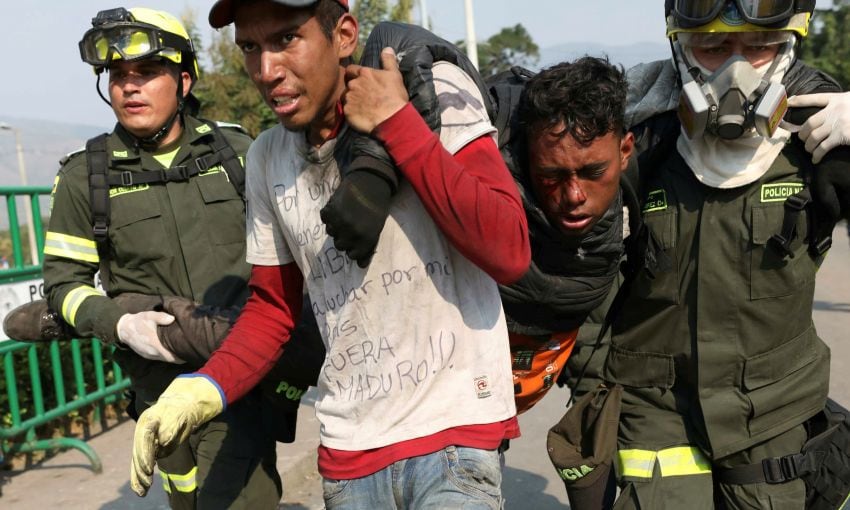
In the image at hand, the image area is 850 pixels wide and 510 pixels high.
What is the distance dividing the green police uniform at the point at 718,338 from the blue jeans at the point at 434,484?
3.54ft

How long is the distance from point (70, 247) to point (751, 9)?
2.55 metres

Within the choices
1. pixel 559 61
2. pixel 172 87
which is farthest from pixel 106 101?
pixel 559 61

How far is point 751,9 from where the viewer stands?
110 inches

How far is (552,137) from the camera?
8.30ft

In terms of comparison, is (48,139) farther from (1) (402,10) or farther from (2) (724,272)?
(2) (724,272)

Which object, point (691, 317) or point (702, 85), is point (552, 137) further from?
point (691, 317)

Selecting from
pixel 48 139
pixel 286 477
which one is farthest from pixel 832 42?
pixel 48 139

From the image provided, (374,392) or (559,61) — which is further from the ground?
(559,61)

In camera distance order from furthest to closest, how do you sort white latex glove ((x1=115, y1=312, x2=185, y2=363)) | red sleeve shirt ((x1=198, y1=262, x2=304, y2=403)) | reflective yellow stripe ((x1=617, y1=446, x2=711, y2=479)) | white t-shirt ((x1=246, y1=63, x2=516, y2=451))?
white latex glove ((x1=115, y1=312, x2=185, y2=363)) < reflective yellow stripe ((x1=617, y1=446, x2=711, y2=479)) < red sleeve shirt ((x1=198, y1=262, x2=304, y2=403)) < white t-shirt ((x1=246, y1=63, x2=516, y2=451))

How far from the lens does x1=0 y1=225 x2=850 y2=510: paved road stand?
5141 mm

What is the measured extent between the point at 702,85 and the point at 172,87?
211cm

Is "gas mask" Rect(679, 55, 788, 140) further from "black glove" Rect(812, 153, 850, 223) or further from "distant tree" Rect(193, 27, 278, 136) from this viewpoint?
"distant tree" Rect(193, 27, 278, 136)

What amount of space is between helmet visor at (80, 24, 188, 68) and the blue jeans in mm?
2182

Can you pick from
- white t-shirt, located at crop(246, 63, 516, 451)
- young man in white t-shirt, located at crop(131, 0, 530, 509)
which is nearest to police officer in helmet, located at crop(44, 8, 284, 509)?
young man in white t-shirt, located at crop(131, 0, 530, 509)
